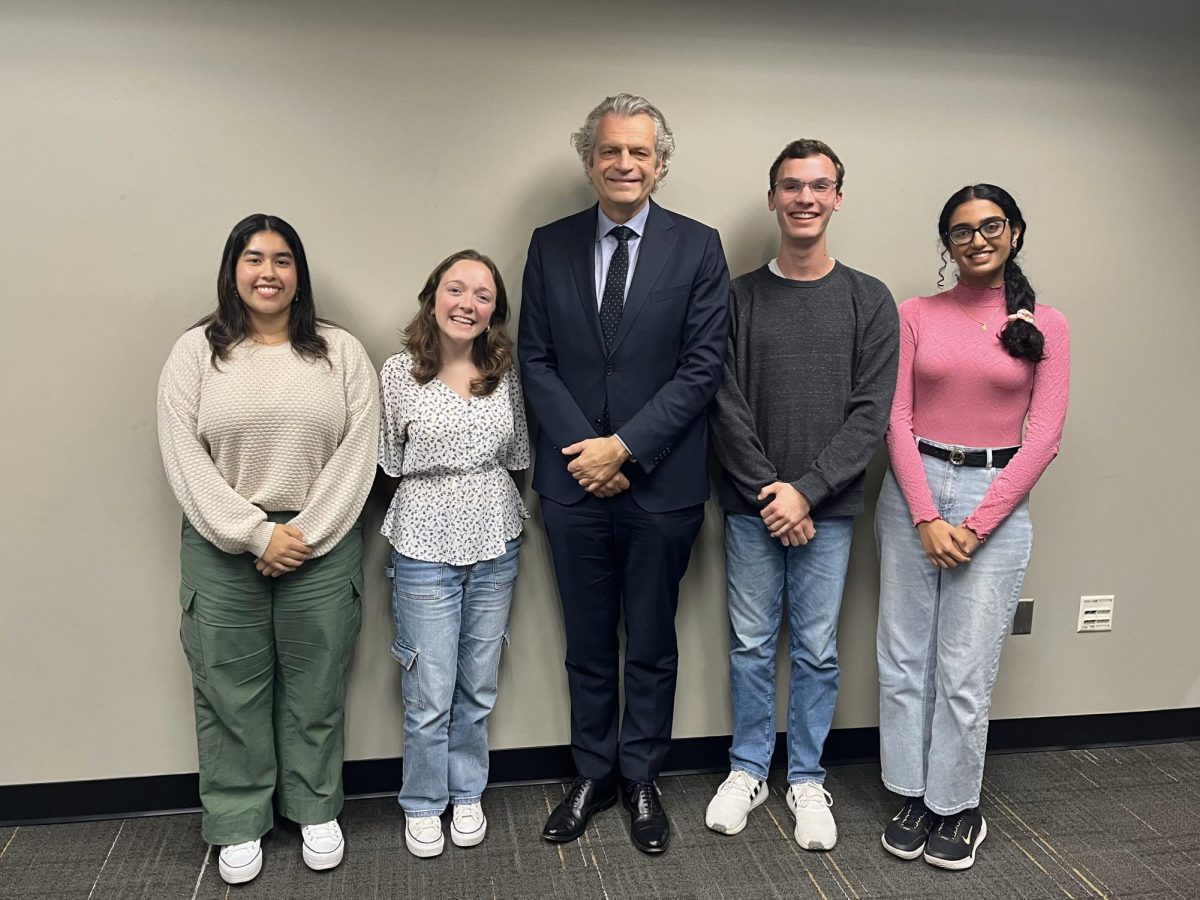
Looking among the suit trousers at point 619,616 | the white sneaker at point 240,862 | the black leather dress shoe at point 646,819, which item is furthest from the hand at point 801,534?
→ the white sneaker at point 240,862

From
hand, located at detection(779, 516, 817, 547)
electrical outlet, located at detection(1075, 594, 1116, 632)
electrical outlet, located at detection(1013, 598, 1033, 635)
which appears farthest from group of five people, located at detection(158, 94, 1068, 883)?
electrical outlet, located at detection(1075, 594, 1116, 632)

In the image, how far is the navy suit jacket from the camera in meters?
2.09

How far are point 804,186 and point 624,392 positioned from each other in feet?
2.09

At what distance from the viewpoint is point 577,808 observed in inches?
89.0

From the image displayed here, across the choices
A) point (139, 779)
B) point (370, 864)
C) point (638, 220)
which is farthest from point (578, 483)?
point (139, 779)

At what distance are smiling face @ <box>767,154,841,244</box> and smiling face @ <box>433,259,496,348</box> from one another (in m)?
0.72

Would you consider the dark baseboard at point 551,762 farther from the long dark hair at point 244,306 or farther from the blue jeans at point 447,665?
the long dark hair at point 244,306

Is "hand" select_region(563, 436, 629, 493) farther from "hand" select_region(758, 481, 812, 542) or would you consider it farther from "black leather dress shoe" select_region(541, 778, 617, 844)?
"black leather dress shoe" select_region(541, 778, 617, 844)

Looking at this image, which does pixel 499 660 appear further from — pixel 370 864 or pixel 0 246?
pixel 0 246

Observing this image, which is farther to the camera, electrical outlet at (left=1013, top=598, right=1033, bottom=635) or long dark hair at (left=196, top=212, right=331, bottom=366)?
electrical outlet at (left=1013, top=598, right=1033, bottom=635)

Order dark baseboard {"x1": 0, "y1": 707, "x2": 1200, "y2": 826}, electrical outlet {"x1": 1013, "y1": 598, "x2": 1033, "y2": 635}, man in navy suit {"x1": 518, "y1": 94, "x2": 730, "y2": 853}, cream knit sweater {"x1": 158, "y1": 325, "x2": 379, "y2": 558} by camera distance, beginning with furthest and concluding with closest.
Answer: electrical outlet {"x1": 1013, "y1": 598, "x2": 1033, "y2": 635} < dark baseboard {"x1": 0, "y1": 707, "x2": 1200, "y2": 826} < man in navy suit {"x1": 518, "y1": 94, "x2": 730, "y2": 853} < cream knit sweater {"x1": 158, "y1": 325, "x2": 379, "y2": 558}

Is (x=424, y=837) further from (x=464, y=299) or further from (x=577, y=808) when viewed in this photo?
(x=464, y=299)

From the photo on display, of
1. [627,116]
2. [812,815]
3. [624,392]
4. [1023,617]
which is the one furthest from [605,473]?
[1023,617]

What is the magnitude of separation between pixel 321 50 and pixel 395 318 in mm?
650
